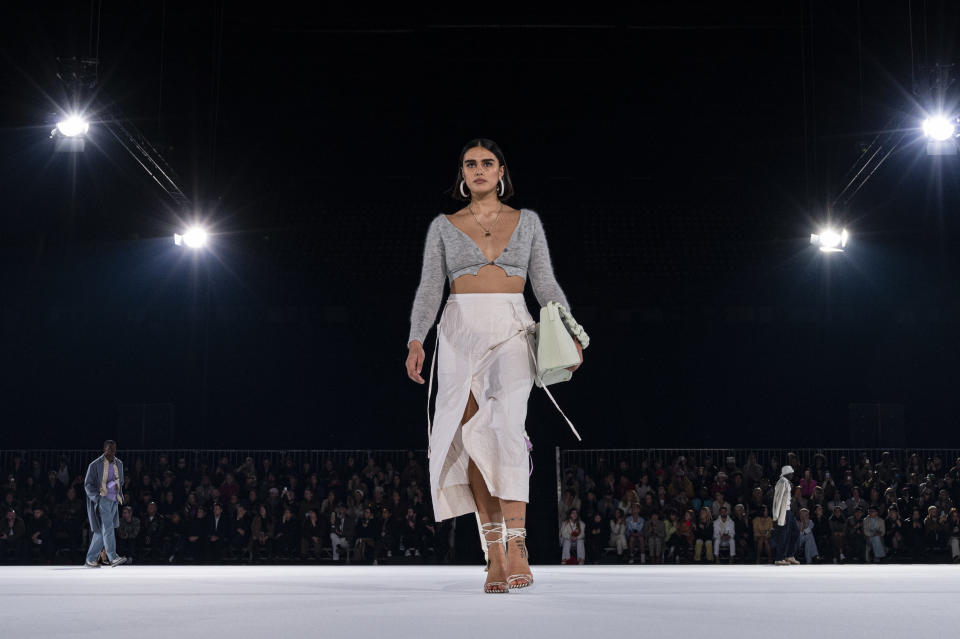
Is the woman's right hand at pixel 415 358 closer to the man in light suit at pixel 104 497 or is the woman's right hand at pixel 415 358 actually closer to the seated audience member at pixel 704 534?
the man in light suit at pixel 104 497

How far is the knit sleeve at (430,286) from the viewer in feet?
11.7

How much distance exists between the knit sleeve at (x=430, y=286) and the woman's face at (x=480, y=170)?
0.62ft

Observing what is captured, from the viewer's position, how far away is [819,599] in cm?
264

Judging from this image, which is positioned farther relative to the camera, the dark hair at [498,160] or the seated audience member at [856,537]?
the seated audience member at [856,537]

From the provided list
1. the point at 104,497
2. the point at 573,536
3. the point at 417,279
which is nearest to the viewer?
the point at 104,497

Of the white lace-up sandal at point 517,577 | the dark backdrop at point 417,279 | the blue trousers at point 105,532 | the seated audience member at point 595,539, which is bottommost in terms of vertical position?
the seated audience member at point 595,539

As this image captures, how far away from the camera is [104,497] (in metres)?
8.31

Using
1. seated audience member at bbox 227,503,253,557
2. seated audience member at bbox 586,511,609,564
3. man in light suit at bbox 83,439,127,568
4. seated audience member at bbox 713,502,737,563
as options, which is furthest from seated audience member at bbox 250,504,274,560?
seated audience member at bbox 713,502,737,563

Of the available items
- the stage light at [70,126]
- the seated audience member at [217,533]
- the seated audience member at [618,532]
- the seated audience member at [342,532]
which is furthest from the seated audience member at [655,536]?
the stage light at [70,126]

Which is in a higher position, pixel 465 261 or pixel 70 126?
pixel 70 126

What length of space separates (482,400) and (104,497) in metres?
6.02

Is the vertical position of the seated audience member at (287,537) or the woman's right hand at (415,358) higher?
the woman's right hand at (415,358)

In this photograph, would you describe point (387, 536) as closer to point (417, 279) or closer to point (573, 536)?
point (573, 536)

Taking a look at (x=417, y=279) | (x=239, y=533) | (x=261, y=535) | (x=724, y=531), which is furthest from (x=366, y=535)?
(x=417, y=279)
